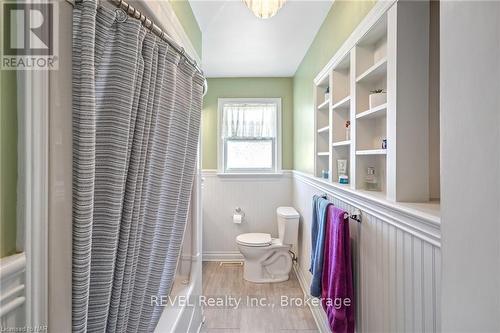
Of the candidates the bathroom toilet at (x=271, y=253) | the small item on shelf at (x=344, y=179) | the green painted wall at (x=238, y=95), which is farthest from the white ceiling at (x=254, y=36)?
the bathroom toilet at (x=271, y=253)

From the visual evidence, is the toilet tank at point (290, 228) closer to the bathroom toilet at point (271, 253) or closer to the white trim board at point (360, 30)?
the bathroom toilet at point (271, 253)

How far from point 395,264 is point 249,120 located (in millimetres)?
2883

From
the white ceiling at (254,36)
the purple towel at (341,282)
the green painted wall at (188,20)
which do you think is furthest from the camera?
the white ceiling at (254,36)

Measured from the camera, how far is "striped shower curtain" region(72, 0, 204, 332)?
2.27 feet

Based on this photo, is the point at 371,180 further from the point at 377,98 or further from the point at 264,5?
the point at 264,5

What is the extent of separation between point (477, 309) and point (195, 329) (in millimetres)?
2015

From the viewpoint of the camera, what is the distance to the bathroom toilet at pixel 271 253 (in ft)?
9.78

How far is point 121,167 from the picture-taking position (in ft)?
2.70

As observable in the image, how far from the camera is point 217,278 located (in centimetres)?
313

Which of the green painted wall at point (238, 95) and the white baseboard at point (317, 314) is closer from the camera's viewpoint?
the white baseboard at point (317, 314)

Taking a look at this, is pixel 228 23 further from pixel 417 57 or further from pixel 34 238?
pixel 34 238

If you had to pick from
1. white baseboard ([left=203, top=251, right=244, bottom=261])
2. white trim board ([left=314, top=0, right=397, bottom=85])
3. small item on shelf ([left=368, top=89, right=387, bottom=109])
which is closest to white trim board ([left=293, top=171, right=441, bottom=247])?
small item on shelf ([left=368, top=89, right=387, bottom=109])

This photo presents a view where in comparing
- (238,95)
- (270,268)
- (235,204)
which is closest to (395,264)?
(270,268)

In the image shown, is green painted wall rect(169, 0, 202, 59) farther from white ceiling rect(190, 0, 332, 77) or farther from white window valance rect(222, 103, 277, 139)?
white window valance rect(222, 103, 277, 139)
